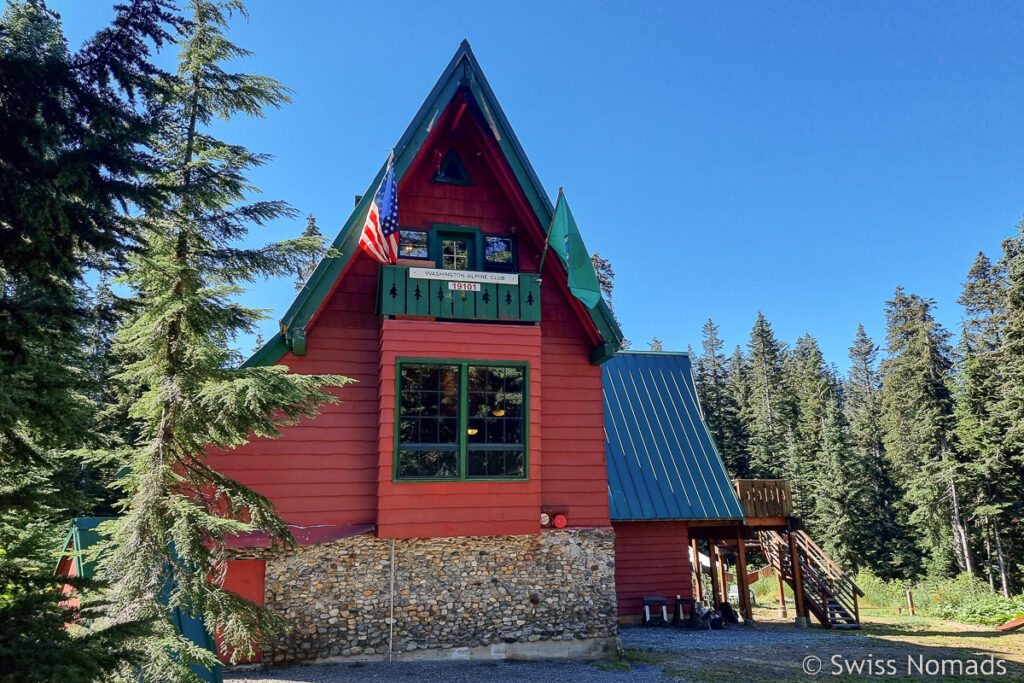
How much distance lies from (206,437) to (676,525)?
39.5 ft

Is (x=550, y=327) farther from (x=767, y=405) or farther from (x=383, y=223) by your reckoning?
(x=767, y=405)

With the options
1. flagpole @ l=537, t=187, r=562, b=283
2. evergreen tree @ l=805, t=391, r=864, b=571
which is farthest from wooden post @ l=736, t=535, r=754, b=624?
evergreen tree @ l=805, t=391, r=864, b=571

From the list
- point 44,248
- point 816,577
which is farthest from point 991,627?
point 44,248

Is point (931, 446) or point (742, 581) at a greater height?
point (931, 446)

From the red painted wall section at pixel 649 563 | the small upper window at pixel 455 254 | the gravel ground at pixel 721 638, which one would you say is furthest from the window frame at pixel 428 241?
the red painted wall section at pixel 649 563

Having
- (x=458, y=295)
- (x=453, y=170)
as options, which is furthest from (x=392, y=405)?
(x=453, y=170)

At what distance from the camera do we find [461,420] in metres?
10.2

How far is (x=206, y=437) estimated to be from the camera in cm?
720

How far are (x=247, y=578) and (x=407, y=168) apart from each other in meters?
6.93

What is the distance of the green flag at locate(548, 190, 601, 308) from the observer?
10.1 m

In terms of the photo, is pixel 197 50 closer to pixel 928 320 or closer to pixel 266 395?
pixel 266 395

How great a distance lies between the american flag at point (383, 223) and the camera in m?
9.45

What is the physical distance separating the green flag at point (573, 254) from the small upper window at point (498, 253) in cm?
117

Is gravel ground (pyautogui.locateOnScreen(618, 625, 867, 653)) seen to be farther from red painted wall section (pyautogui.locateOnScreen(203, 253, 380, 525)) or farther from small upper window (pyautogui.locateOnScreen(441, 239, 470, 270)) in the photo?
small upper window (pyautogui.locateOnScreen(441, 239, 470, 270))
